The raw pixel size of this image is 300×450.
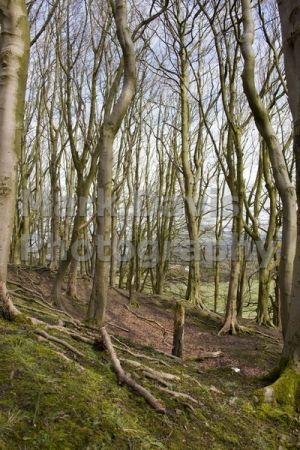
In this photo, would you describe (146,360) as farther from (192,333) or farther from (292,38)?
(192,333)

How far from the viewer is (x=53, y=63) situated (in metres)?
15.9

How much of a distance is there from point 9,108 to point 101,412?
2.91 meters

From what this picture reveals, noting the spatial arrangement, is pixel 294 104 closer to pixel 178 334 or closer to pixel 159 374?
pixel 159 374

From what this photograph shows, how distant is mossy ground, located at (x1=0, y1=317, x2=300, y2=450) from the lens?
2100mm

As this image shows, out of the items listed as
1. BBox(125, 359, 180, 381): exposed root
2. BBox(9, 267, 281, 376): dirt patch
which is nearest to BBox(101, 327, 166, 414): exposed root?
BBox(125, 359, 180, 381): exposed root

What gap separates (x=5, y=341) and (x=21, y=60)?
2.70m

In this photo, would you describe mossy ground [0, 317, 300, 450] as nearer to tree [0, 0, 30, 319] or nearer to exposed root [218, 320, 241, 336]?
tree [0, 0, 30, 319]

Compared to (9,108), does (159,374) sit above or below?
below

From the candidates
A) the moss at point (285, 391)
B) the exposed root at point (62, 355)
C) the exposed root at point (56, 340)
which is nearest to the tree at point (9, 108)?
the exposed root at point (56, 340)

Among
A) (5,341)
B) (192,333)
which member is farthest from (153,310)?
(5,341)

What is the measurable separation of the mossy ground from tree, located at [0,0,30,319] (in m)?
0.76

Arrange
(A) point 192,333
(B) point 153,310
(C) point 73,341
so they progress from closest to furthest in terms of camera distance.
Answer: (C) point 73,341 < (A) point 192,333 < (B) point 153,310

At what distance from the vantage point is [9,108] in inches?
156

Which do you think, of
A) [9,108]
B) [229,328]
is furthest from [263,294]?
[9,108]
